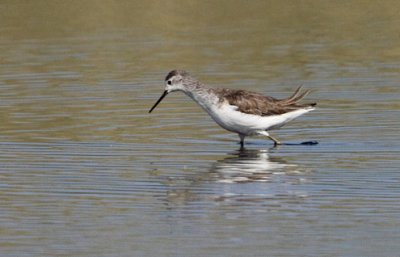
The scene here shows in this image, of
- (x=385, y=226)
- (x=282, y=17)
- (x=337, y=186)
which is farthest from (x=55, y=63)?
(x=385, y=226)

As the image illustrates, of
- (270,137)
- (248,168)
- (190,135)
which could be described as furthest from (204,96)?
(248,168)

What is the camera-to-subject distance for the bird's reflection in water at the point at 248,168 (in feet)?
50.4

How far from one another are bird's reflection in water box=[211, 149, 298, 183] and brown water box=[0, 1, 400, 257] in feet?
0.16

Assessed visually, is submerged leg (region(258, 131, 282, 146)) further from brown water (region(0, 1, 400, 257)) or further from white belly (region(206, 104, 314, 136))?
brown water (region(0, 1, 400, 257))

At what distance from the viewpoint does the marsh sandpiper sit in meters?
17.9

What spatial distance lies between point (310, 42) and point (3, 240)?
15498 millimetres

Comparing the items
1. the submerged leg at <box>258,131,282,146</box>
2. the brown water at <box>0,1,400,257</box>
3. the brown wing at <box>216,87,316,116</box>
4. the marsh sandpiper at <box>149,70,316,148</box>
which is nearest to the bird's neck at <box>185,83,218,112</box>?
the marsh sandpiper at <box>149,70,316,148</box>

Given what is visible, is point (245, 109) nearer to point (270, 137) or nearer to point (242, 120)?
point (242, 120)

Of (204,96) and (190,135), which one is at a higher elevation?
(204,96)

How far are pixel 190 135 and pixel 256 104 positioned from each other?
3.48 feet

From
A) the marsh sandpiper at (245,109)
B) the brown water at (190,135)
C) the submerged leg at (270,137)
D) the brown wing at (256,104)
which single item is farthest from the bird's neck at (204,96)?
the submerged leg at (270,137)

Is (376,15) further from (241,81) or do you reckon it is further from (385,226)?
(385,226)

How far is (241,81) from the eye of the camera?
22.8 meters

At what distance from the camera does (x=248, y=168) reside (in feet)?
52.9
